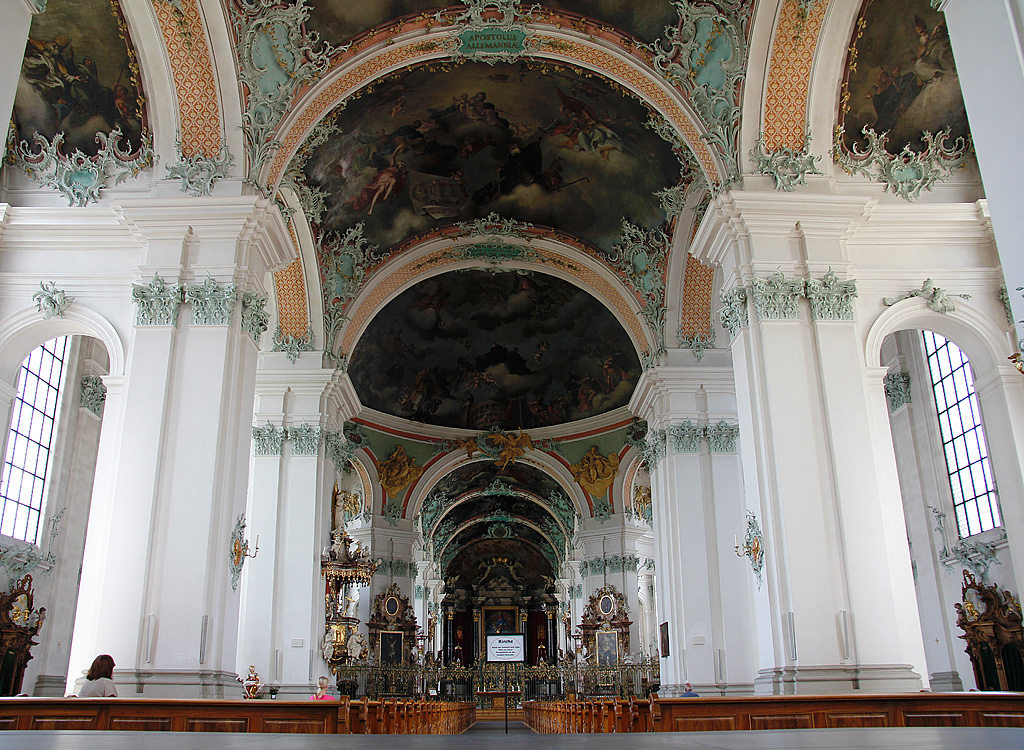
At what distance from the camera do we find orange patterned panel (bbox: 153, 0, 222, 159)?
1100cm

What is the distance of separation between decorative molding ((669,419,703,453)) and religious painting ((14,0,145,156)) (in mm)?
10518

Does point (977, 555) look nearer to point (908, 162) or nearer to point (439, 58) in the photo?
point (908, 162)

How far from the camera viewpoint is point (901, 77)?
11.8m

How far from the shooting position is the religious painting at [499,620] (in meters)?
46.9

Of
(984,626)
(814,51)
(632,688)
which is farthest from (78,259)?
(632,688)

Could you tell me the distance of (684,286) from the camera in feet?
54.9

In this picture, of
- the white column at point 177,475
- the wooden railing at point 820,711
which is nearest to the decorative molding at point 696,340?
the white column at point 177,475

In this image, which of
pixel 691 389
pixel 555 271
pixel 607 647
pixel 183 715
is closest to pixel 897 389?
pixel 691 389

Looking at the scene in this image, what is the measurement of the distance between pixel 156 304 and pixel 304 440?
601cm

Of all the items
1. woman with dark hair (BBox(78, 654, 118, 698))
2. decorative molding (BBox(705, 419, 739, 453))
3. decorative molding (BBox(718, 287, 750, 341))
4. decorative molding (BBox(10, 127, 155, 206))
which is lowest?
woman with dark hair (BBox(78, 654, 118, 698))

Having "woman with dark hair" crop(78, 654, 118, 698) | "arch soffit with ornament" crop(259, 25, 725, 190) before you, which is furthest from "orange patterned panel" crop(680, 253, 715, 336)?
"woman with dark hair" crop(78, 654, 118, 698)

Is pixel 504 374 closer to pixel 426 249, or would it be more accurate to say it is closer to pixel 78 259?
pixel 426 249

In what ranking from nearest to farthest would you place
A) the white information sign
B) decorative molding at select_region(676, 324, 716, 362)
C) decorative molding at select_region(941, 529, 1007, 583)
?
decorative molding at select_region(941, 529, 1007, 583) < decorative molding at select_region(676, 324, 716, 362) < the white information sign

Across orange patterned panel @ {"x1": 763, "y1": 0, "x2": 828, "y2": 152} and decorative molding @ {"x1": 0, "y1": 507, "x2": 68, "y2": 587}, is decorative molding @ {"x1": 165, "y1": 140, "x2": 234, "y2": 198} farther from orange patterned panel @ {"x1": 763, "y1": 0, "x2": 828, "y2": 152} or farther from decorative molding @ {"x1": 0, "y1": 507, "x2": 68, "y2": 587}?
orange patterned panel @ {"x1": 763, "y1": 0, "x2": 828, "y2": 152}
